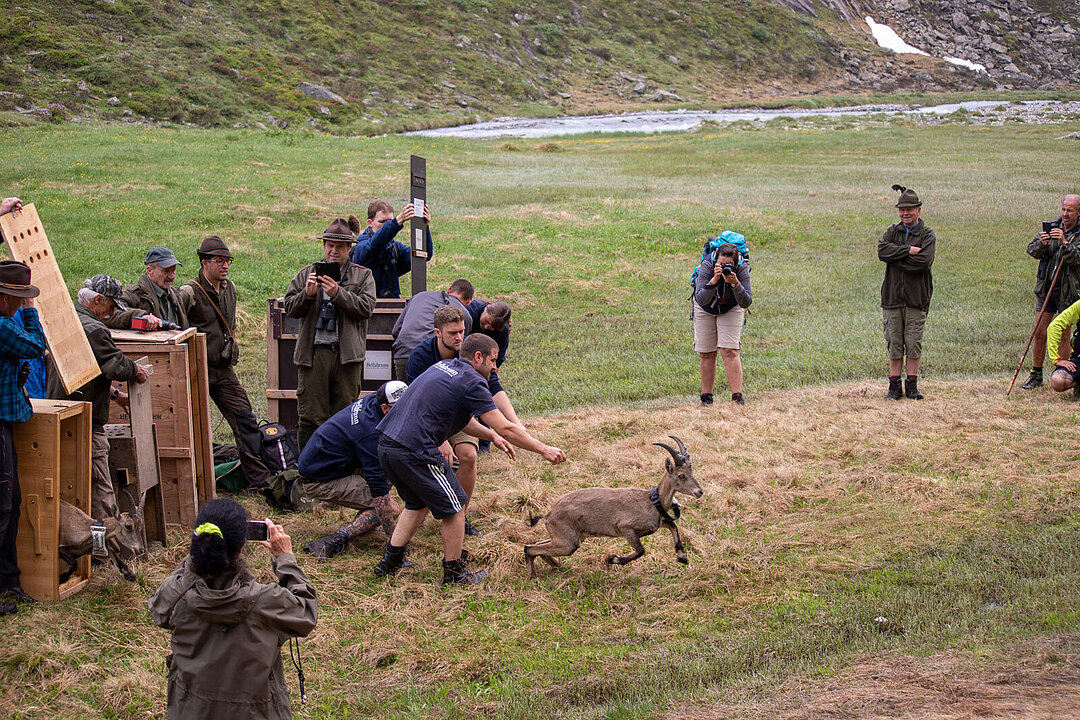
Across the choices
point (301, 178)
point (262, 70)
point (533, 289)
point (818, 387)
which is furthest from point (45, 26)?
point (818, 387)

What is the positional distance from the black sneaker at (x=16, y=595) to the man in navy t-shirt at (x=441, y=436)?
7.64 ft

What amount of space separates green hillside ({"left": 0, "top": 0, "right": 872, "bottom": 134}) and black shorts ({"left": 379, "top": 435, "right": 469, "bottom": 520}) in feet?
111

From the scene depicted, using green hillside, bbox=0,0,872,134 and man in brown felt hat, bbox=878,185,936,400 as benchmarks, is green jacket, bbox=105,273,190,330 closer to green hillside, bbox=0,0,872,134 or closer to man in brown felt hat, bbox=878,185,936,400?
man in brown felt hat, bbox=878,185,936,400

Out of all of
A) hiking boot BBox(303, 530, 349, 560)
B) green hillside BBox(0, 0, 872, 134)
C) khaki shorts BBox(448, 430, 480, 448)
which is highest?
green hillside BBox(0, 0, 872, 134)

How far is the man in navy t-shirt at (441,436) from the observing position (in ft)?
20.8

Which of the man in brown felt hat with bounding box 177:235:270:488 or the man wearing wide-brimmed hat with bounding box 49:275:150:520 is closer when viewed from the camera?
the man wearing wide-brimmed hat with bounding box 49:275:150:520

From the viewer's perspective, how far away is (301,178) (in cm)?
2666

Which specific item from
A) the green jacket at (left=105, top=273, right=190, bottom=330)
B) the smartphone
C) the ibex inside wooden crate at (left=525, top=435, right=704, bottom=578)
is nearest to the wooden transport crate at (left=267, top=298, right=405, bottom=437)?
the smartphone

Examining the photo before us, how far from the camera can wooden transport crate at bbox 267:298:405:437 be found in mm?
9266

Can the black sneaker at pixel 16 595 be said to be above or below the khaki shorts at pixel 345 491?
below

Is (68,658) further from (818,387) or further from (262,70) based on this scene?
(262,70)

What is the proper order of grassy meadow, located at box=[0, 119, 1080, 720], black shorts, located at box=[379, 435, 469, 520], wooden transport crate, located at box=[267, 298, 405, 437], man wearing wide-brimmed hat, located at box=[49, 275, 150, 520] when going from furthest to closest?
wooden transport crate, located at box=[267, 298, 405, 437] < man wearing wide-brimmed hat, located at box=[49, 275, 150, 520] < black shorts, located at box=[379, 435, 469, 520] < grassy meadow, located at box=[0, 119, 1080, 720]

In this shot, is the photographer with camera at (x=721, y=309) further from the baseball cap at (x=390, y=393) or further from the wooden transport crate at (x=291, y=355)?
the baseball cap at (x=390, y=393)

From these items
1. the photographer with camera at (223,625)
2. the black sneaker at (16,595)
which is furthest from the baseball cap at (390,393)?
the photographer with camera at (223,625)
